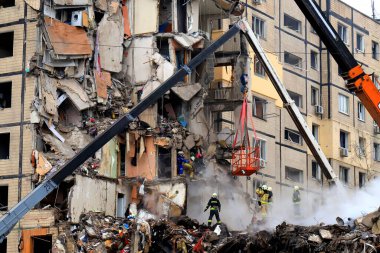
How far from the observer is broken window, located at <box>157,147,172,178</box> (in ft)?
186

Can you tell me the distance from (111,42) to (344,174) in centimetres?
2690

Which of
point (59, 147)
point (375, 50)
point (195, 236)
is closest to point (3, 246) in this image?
point (59, 147)

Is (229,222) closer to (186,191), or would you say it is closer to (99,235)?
(186,191)

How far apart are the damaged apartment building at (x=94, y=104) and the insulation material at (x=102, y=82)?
61mm

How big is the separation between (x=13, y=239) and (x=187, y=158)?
10318mm

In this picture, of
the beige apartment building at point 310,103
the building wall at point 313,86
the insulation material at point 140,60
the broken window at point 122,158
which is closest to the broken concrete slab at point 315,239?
the broken window at point 122,158

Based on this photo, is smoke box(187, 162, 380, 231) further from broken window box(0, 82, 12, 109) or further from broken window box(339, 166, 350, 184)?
broken window box(339, 166, 350, 184)

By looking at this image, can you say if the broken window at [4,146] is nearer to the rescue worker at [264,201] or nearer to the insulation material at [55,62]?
the insulation material at [55,62]

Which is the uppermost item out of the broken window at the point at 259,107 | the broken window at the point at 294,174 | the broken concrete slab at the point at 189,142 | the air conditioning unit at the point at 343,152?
the broken window at the point at 259,107

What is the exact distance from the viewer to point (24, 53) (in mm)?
54000

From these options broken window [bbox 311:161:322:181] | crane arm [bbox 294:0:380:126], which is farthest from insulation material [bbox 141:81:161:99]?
broken window [bbox 311:161:322:181]

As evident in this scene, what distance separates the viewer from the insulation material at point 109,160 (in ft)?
178

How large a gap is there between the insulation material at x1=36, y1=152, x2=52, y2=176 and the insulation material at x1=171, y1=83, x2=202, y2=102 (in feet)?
28.5

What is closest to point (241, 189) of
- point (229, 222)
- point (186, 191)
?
point (229, 222)
